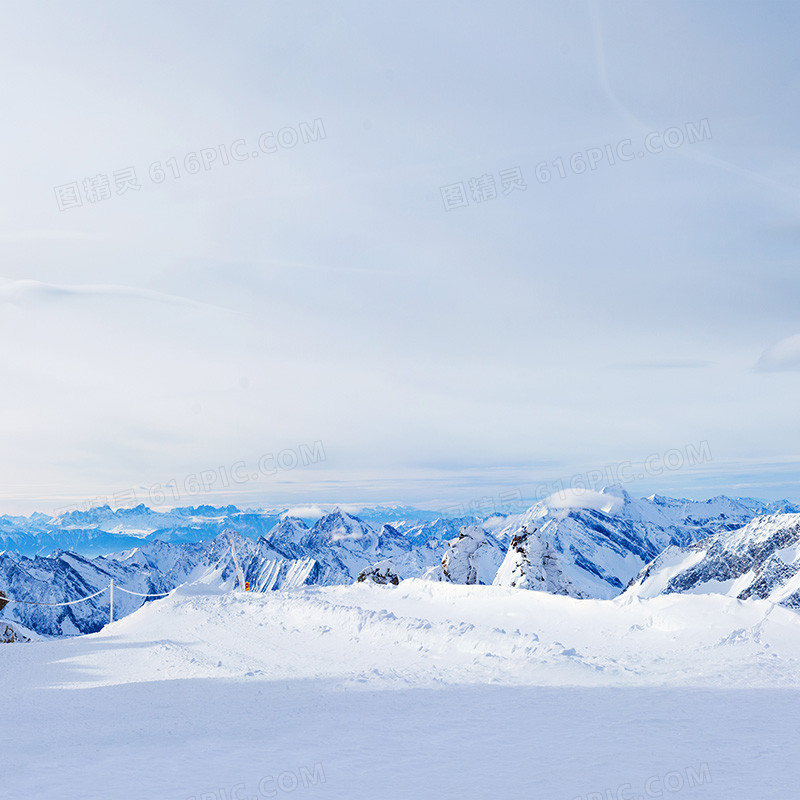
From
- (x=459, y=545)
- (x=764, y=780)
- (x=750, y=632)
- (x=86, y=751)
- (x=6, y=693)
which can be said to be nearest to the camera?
(x=764, y=780)

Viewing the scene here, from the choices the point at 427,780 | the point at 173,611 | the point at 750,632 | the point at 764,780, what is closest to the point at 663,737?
the point at 764,780

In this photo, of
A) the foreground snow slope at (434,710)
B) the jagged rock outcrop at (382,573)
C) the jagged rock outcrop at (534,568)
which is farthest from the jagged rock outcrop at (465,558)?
the foreground snow slope at (434,710)

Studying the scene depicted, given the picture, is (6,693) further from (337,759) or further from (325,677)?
(337,759)

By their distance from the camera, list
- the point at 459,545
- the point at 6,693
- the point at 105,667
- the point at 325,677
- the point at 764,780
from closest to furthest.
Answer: the point at 764,780
the point at 325,677
the point at 6,693
the point at 105,667
the point at 459,545

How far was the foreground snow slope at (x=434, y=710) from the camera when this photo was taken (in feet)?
26.5

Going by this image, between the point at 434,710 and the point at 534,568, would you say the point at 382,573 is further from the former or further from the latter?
the point at 434,710

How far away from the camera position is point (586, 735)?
30.2 feet

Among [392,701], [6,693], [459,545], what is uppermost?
[392,701]

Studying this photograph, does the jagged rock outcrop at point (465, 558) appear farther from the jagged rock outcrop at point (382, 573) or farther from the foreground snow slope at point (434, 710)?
the foreground snow slope at point (434, 710)

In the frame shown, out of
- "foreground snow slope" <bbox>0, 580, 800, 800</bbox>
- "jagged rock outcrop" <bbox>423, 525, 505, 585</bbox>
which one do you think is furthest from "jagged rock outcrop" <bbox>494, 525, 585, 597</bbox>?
"foreground snow slope" <bbox>0, 580, 800, 800</bbox>

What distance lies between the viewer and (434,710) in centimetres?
1084

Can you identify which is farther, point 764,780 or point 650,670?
point 650,670

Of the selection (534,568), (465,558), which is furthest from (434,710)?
(465,558)

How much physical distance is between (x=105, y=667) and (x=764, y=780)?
17.4 m
